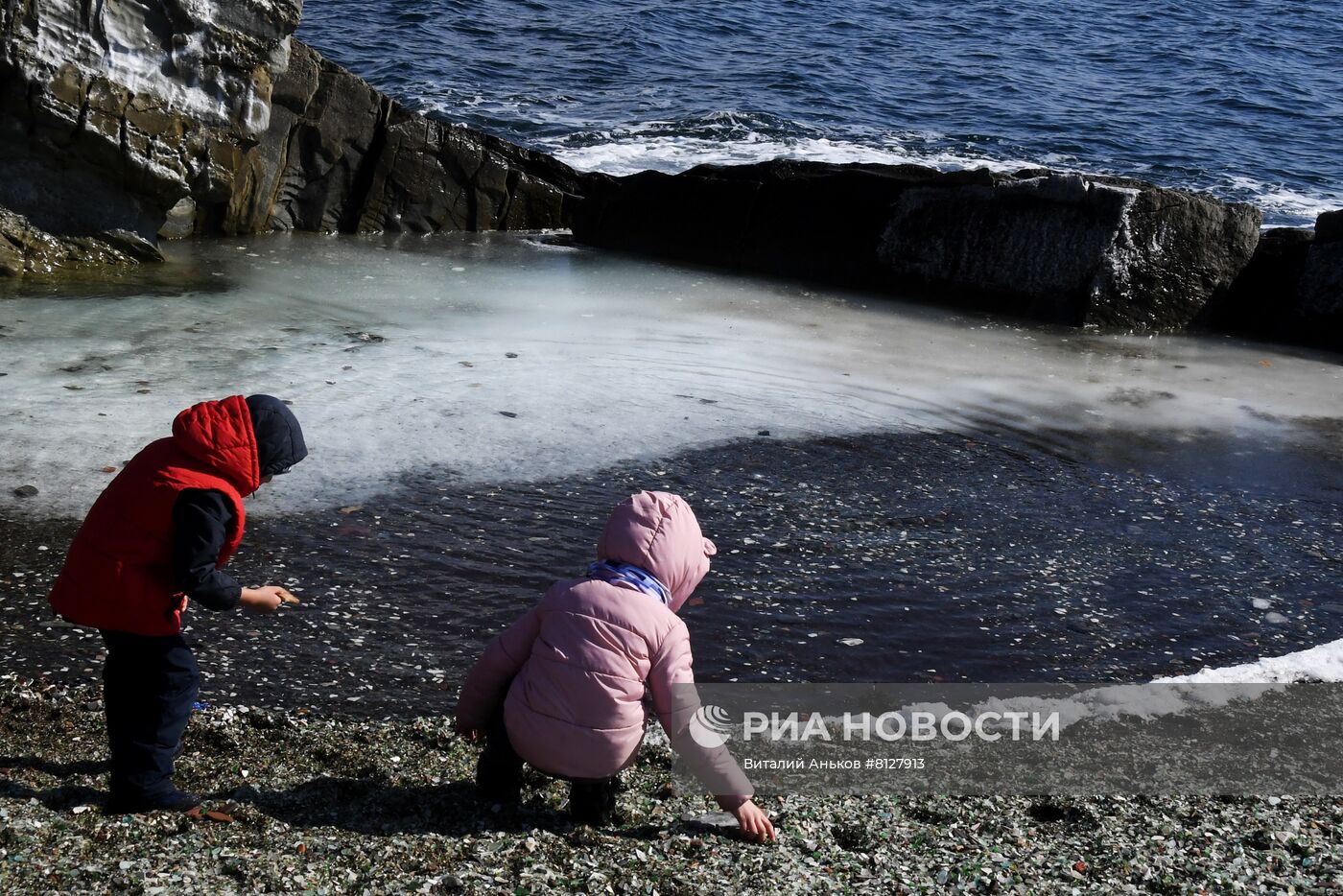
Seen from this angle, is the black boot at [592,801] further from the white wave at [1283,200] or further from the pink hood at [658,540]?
the white wave at [1283,200]

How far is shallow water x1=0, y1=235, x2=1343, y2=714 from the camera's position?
15.2 feet

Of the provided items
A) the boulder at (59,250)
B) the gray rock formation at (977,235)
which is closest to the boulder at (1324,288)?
the gray rock formation at (977,235)

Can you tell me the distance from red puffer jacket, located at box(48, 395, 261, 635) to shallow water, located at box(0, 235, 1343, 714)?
0.95 m

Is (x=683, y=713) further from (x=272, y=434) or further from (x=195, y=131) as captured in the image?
(x=195, y=131)

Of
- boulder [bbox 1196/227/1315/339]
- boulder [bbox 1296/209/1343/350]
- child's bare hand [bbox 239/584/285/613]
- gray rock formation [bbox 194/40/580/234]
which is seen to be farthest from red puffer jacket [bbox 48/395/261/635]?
boulder [bbox 1296/209/1343/350]

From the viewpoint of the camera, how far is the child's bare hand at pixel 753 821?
316 cm

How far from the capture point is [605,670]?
120 inches

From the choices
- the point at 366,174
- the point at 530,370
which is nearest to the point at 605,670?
the point at 530,370

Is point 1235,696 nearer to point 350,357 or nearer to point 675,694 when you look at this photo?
point 675,694

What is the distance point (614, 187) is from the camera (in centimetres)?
1327

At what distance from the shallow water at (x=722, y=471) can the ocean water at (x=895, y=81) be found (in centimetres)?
862

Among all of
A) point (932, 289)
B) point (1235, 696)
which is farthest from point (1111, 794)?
point (932, 289)

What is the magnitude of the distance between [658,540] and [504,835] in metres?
0.81

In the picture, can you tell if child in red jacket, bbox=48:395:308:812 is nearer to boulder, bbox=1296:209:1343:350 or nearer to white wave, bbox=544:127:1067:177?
boulder, bbox=1296:209:1343:350
